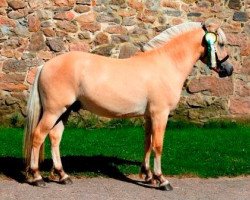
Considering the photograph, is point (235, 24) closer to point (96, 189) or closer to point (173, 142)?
point (173, 142)

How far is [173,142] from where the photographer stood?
32.0ft

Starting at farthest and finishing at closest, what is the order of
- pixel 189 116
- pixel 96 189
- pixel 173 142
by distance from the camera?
pixel 189 116, pixel 173 142, pixel 96 189

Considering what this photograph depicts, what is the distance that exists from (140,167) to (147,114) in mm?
1169

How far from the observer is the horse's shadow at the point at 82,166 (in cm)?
732

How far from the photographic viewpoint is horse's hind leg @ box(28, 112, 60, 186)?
22.0ft

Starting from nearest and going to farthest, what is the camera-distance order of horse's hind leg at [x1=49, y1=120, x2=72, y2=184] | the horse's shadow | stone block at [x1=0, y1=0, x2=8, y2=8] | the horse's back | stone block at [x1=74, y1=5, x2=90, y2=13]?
the horse's back, horse's hind leg at [x1=49, y1=120, x2=72, y2=184], the horse's shadow, stone block at [x1=0, y1=0, x2=8, y2=8], stone block at [x1=74, y1=5, x2=90, y2=13]

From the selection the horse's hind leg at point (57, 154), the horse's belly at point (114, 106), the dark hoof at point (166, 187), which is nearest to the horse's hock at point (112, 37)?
the horse's hind leg at point (57, 154)

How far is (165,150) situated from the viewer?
29.6ft

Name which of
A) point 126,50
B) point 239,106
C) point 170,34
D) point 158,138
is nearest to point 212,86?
point 239,106

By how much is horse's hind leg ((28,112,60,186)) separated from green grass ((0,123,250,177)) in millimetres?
762

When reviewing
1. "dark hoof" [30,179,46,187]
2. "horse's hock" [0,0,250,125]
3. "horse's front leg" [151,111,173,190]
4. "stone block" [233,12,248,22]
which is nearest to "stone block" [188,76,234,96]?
"horse's hock" [0,0,250,125]

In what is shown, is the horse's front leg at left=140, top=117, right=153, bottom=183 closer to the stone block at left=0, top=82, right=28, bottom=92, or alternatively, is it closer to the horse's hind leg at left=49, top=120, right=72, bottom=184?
the horse's hind leg at left=49, top=120, right=72, bottom=184

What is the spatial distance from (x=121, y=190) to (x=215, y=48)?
6.56 feet

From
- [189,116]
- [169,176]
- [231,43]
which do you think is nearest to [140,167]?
[169,176]
